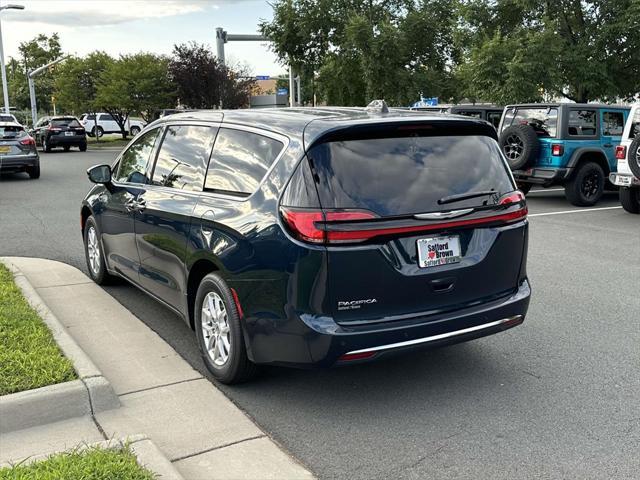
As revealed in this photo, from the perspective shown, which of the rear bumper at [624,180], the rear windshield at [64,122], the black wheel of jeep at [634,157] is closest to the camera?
the black wheel of jeep at [634,157]

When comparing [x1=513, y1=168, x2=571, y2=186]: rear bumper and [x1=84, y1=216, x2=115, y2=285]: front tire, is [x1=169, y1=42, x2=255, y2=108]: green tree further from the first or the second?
[x1=84, y1=216, x2=115, y2=285]: front tire

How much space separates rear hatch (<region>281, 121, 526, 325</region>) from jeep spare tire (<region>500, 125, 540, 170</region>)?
8.66 metres

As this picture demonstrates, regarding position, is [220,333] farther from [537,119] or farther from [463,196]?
[537,119]

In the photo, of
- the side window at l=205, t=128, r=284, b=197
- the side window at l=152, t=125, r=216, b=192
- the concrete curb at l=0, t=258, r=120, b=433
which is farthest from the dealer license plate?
the concrete curb at l=0, t=258, r=120, b=433

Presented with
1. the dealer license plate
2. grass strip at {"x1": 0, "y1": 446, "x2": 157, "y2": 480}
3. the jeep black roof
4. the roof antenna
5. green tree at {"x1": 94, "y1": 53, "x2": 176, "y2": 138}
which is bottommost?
grass strip at {"x1": 0, "y1": 446, "x2": 157, "y2": 480}

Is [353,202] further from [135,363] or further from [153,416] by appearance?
[135,363]

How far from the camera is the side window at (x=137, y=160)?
5441 mm

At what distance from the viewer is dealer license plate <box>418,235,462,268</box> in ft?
12.4

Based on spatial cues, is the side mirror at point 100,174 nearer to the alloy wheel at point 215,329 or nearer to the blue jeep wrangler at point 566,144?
the alloy wheel at point 215,329

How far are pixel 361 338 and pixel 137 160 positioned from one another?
2.96 m

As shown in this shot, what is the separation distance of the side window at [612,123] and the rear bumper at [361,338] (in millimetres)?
10346

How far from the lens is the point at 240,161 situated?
425cm

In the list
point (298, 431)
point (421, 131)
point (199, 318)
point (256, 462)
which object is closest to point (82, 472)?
point (256, 462)

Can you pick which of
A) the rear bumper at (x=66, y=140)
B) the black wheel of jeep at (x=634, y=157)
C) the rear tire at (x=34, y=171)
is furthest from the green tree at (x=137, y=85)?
the black wheel of jeep at (x=634, y=157)
